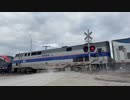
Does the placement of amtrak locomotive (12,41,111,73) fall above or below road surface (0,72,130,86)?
above

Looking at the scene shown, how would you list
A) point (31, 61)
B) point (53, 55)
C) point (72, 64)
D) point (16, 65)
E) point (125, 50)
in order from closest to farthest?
point (125, 50), point (72, 64), point (53, 55), point (31, 61), point (16, 65)

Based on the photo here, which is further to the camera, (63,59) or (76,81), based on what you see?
(63,59)

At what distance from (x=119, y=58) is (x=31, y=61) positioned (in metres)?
16.9

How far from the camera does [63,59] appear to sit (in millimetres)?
24000

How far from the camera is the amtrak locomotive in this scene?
2039cm

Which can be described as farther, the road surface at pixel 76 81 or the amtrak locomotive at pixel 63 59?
the amtrak locomotive at pixel 63 59

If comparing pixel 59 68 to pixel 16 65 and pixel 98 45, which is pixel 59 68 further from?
pixel 16 65

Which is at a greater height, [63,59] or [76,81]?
[63,59]

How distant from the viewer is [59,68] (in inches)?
949

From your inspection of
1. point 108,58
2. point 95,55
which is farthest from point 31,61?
point 108,58

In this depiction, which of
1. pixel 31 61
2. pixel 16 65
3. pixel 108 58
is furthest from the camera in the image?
pixel 16 65

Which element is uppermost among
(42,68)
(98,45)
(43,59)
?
(98,45)

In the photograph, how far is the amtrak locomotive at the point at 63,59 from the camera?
20391 millimetres

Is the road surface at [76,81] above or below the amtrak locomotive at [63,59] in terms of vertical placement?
below
